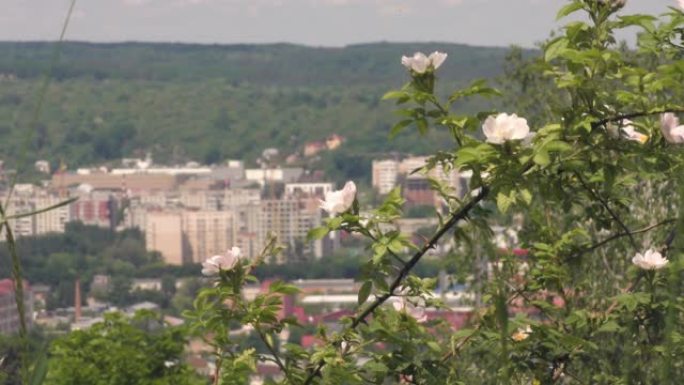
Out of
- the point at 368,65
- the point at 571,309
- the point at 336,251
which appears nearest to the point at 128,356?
the point at 571,309

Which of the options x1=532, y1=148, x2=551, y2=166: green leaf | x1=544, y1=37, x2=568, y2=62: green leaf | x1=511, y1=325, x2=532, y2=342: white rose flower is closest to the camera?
x1=532, y1=148, x2=551, y2=166: green leaf

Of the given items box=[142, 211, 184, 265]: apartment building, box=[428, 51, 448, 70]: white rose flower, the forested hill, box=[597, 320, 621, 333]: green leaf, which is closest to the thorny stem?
box=[428, 51, 448, 70]: white rose flower

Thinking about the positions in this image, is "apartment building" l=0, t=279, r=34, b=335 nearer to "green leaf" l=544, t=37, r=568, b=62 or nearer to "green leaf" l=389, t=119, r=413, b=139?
"green leaf" l=389, t=119, r=413, b=139

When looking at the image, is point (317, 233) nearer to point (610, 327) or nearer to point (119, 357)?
point (610, 327)

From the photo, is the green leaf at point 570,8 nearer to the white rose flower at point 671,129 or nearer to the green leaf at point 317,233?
the white rose flower at point 671,129

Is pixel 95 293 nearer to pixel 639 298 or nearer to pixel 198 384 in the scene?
pixel 198 384

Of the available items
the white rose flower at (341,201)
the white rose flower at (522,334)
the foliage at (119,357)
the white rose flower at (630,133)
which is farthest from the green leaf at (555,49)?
the foliage at (119,357)
